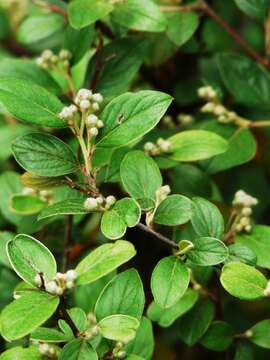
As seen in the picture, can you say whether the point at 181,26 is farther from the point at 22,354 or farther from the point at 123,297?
the point at 22,354

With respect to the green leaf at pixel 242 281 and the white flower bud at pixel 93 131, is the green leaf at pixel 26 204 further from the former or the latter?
the green leaf at pixel 242 281

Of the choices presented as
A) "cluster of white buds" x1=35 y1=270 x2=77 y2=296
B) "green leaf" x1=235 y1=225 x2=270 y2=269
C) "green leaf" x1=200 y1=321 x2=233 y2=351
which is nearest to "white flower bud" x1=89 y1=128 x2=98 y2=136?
"cluster of white buds" x1=35 y1=270 x2=77 y2=296

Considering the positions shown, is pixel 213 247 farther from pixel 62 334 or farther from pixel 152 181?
pixel 62 334

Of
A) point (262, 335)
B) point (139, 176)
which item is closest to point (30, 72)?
point (139, 176)

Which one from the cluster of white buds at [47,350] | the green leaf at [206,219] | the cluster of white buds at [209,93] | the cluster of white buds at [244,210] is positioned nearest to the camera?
the cluster of white buds at [47,350]

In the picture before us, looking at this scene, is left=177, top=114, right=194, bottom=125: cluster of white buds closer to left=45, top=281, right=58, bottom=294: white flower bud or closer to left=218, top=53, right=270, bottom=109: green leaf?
left=218, top=53, right=270, bottom=109: green leaf

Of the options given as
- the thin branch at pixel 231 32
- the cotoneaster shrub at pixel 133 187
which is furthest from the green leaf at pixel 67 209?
the thin branch at pixel 231 32
